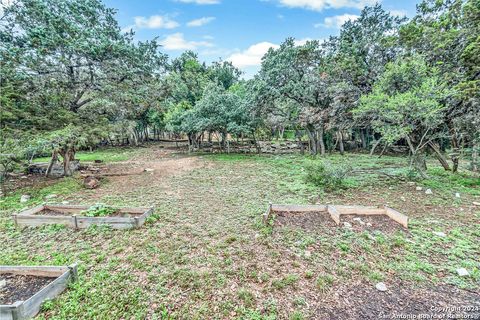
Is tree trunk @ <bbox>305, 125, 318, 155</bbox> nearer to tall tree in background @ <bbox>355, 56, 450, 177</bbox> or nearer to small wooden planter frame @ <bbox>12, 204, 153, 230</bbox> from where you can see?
tall tree in background @ <bbox>355, 56, 450, 177</bbox>

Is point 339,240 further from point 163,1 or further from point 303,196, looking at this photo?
point 163,1

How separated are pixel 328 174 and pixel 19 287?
6.56m

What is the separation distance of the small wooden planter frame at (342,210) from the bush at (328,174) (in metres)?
1.98

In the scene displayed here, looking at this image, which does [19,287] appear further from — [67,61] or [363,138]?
[363,138]

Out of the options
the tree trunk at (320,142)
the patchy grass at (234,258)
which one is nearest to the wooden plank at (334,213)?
the patchy grass at (234,258)

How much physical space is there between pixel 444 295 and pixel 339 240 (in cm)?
129

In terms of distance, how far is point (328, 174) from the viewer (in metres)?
6.34

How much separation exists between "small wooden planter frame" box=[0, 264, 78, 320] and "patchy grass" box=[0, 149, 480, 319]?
0.31 ft

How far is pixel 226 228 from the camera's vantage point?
3982 mm

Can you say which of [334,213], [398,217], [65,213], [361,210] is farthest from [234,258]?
[65,213]

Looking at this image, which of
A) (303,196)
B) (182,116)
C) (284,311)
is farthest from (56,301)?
(182,116)

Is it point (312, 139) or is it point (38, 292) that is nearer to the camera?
point (38, 292)

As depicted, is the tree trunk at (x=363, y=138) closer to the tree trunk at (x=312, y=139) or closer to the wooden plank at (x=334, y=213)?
the tree trunk at (x=312, y=139)

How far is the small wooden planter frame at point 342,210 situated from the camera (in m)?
4.00
